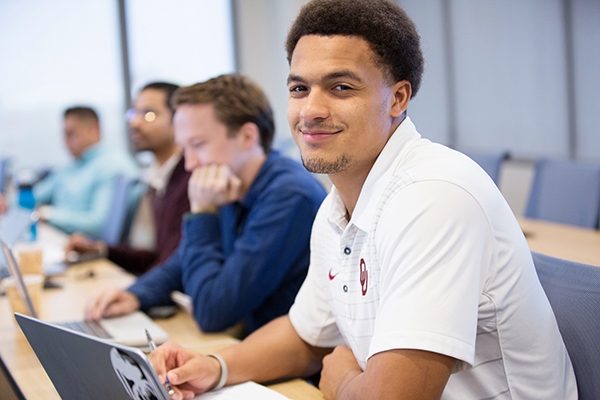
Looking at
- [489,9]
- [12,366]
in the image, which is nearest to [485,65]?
[489,9]

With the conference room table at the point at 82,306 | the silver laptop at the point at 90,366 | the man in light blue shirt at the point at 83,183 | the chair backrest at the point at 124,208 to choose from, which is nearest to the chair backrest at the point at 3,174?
the man in light blue shirt at the point at 83,183

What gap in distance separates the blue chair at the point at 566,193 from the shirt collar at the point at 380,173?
2192 millimetres

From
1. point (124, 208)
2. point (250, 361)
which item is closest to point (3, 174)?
point (124, 208)

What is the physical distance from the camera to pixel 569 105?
432 cm

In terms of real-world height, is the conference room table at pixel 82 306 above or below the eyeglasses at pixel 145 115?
below

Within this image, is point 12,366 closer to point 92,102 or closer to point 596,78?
point 596,78

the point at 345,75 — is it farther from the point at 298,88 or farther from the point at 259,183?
the point at 259,183

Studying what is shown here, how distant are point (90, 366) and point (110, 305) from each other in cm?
103

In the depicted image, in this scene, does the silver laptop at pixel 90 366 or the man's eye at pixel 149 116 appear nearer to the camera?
the silver laptop at pixel 90 366

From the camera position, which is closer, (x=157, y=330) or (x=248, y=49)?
(x=157, y=330)

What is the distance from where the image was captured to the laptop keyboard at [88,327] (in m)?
1.72

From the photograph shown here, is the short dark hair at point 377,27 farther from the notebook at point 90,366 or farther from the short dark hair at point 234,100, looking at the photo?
the short dark hair at point 234,100

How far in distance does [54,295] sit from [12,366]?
78cm

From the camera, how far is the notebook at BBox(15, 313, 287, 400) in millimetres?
825
